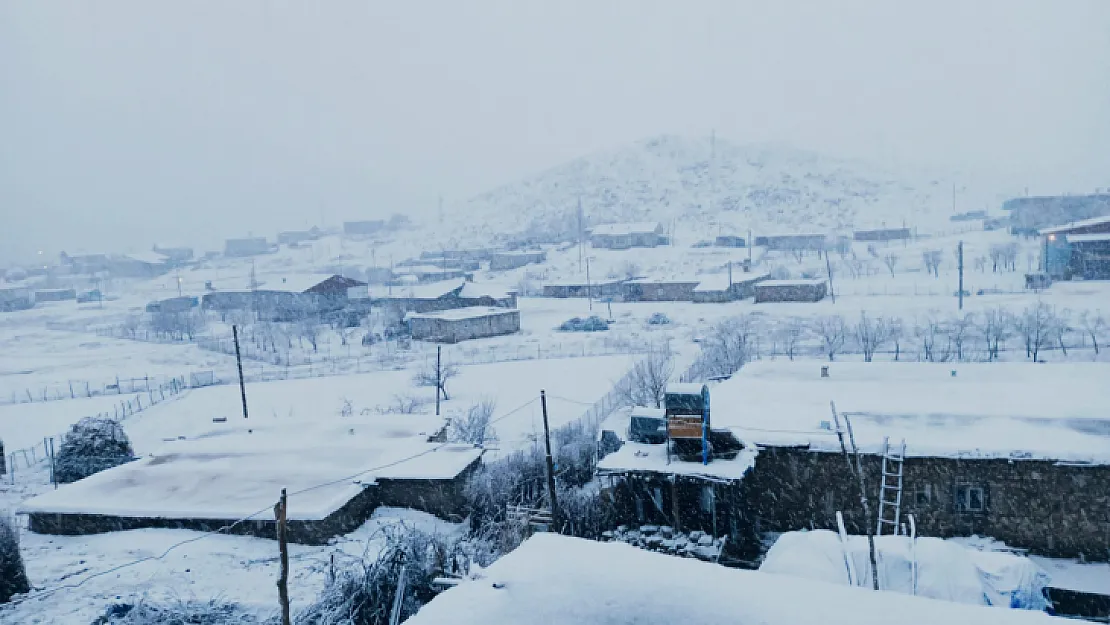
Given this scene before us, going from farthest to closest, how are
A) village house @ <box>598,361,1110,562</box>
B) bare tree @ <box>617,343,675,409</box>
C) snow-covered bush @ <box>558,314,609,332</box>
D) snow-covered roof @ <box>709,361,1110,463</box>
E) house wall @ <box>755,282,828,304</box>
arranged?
house wall @ <box>755,282,828,304</box> → snow-covered bush @ <box>558,314,609,332</box> → bare tree @ <box>617,343,675,409</box> → snow-covered roof @ <box>709,361,1110,463</box> → village house @ <box>598,361,1110,562</box>

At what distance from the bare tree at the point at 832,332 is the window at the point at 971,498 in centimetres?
1657

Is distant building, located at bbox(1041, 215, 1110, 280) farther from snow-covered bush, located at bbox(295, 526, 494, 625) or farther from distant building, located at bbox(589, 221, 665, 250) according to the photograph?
snow-covered bush, located at bbox(295, 526, 494, 625)

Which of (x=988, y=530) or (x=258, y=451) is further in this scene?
(x=258, y=451)

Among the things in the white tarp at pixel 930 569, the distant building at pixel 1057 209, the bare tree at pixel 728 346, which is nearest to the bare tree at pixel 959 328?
the bare tree at pixel 728 346

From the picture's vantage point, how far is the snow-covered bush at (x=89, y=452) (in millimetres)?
19281

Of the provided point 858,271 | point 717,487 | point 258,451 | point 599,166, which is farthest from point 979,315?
point 599,166

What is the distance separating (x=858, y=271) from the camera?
6041 centimetres

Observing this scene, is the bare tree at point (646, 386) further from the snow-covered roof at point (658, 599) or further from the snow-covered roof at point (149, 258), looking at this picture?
the snow-covered roof at point (149, 258)

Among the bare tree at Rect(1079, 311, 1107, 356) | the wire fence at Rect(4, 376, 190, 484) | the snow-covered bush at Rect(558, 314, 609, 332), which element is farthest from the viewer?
the snow-covered bush at Rect(558, 314, 609, 332)

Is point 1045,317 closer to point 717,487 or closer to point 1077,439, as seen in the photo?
point 1077,439

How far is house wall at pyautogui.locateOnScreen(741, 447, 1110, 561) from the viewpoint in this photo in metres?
13.4

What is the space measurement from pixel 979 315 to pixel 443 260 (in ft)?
194

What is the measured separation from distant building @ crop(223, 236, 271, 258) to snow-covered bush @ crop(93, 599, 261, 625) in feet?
376

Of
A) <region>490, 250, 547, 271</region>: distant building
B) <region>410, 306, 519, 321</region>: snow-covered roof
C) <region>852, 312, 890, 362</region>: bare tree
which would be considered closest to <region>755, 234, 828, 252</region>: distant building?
<region>490, 250, 547, 271</region>: distant building
